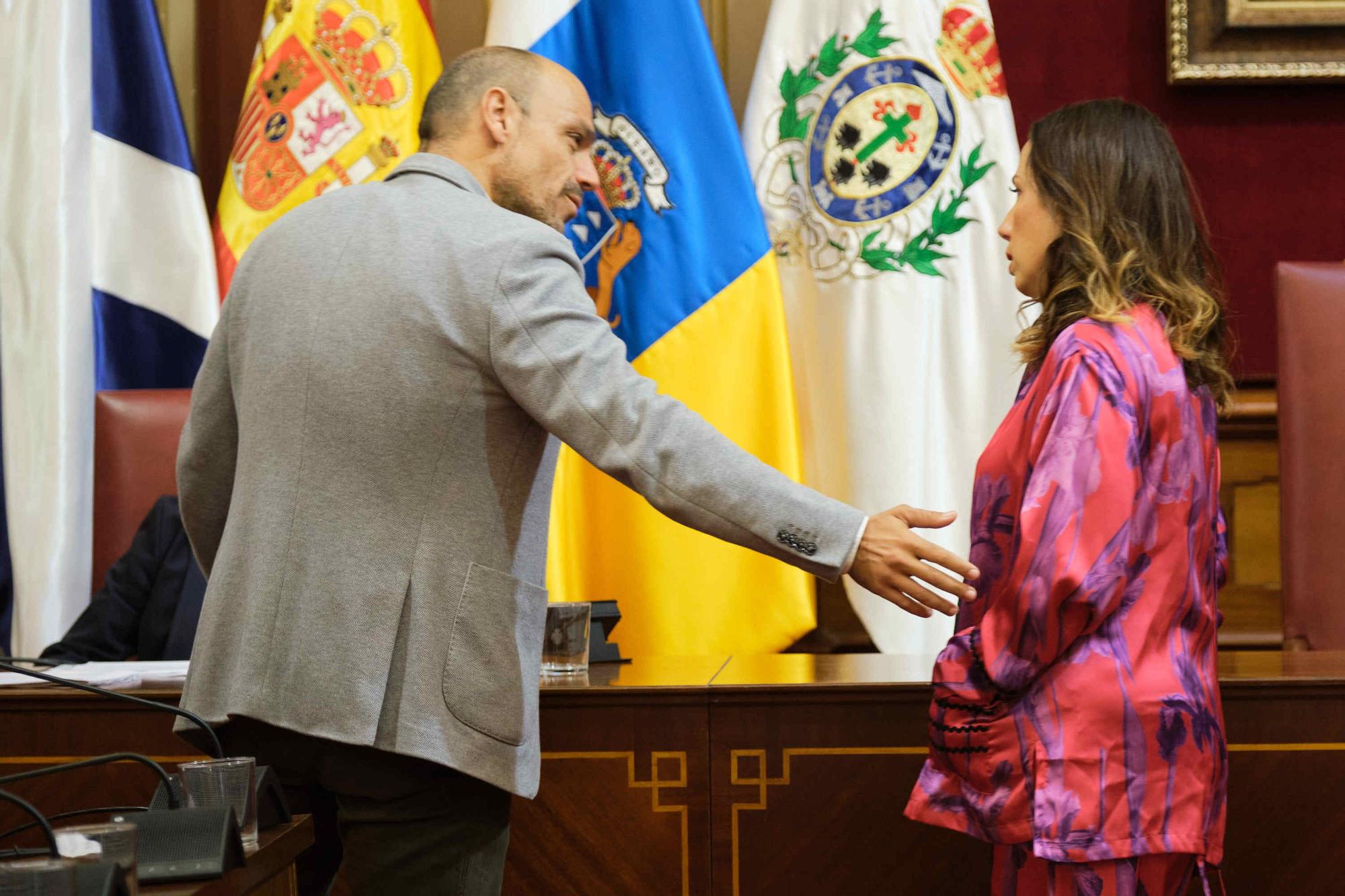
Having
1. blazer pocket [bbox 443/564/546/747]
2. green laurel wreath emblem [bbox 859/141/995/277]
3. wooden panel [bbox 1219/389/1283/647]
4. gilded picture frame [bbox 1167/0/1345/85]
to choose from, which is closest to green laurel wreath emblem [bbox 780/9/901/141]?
green laurel wreath emblem [bbox 859/141/995/277]

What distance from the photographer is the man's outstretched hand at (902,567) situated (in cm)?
145

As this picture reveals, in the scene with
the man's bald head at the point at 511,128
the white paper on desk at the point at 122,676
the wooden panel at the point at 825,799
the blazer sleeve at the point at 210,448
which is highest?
the man's bald head at the point at 511,128

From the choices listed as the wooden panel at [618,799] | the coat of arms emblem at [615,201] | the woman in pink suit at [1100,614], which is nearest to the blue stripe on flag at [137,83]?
the coat of arms emblem at [615,201]

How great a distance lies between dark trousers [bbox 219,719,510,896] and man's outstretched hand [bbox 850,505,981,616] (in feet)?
1.58

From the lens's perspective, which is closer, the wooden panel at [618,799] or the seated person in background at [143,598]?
the wooden panel at [618,799]

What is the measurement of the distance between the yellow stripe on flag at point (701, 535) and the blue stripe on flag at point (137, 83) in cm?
135

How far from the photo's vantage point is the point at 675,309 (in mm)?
3191

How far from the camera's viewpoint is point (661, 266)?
3211 mm

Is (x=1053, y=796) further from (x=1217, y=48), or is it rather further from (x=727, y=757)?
(x=1217, y=48)

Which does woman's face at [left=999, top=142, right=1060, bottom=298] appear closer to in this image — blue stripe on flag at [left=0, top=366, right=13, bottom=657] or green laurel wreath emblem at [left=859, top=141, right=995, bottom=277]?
green laurel wreath emblem at [left=859, top=141, right=995, bottom=277]

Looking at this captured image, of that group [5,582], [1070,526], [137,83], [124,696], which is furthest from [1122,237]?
[5,582]

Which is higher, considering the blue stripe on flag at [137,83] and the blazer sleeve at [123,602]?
the blue stripe on flag at [137,83]

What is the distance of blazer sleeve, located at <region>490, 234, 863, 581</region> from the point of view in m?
1.38

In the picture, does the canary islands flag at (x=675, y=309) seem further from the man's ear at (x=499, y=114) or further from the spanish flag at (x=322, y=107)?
the man's ear at (x=499, y=114)
